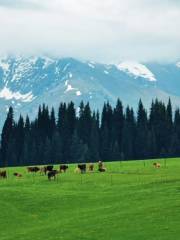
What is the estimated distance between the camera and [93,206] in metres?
63.7

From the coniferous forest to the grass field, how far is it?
233 ft

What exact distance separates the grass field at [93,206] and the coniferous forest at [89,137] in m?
71.0

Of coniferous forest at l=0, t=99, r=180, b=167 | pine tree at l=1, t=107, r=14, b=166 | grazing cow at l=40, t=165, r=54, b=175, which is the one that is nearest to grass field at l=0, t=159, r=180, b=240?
grazing cow at l=40, t=165, r=54, b=175

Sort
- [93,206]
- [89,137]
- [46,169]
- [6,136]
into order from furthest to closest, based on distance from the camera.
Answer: [6,136] < [89,137] < [46,169] < [93,206]

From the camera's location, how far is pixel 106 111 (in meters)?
178

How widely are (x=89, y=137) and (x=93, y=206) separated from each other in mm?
103595

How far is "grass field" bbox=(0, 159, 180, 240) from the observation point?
5022cm

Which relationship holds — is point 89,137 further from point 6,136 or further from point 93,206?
point 93,206

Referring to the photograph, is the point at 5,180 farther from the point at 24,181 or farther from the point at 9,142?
the point at 9,142

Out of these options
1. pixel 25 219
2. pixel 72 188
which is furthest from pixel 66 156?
pixel 25 219

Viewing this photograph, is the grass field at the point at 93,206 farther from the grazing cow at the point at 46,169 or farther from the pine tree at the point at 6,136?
the pine tree at the point at 6,136

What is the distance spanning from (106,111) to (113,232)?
5057 inches

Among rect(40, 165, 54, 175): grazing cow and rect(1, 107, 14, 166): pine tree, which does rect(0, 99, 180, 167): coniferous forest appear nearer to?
rect(1, 107, 14, 166): pine tree

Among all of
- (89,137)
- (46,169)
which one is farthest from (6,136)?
(46,169)
